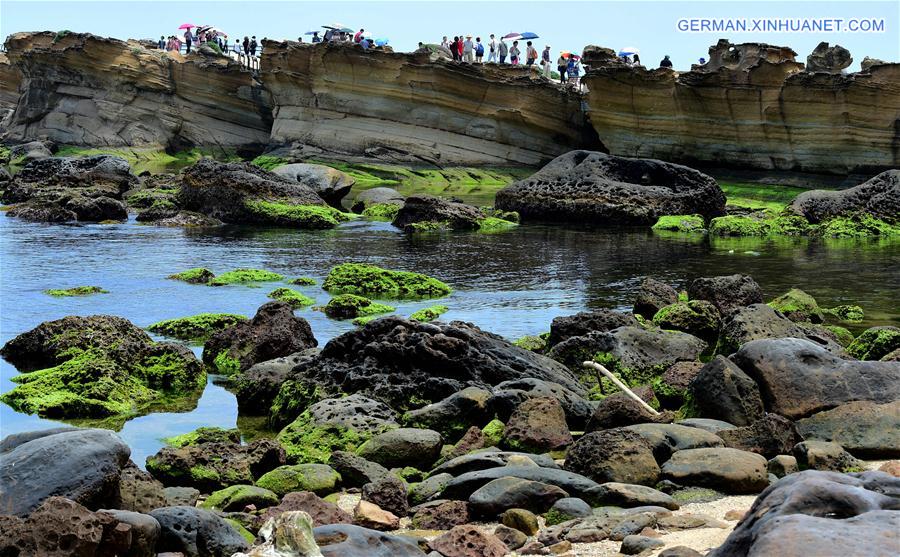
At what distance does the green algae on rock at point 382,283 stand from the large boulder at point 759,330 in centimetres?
780

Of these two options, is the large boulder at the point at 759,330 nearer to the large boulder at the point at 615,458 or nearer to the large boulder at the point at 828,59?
the large boulder at the point at 615,458

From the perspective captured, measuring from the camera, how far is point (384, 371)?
1330 cm

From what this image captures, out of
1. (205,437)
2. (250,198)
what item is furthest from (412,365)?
(250,198)

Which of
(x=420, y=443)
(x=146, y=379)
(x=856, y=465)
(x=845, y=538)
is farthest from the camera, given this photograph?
(x=146, y=379)

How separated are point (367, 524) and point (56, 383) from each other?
21.5 feet

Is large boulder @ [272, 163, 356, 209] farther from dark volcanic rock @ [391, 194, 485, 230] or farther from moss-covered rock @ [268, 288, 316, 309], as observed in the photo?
moss-covered rock @ [268, 288, 316, 309]

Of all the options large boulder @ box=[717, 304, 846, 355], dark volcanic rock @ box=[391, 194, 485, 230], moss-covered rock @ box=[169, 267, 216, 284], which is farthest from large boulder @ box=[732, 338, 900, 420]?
dark volcanic rock @ box=[391, 194, 485, 230]

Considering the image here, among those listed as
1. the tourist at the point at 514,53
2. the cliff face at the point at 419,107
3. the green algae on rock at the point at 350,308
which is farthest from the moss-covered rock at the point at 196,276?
the tourist at the point at 514,53

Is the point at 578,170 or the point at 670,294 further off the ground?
the point at 578,170

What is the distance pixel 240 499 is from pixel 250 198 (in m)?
29.3

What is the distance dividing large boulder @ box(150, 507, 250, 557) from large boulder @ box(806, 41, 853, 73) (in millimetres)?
40222

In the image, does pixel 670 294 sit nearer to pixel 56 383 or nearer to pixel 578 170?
pixel 56 383

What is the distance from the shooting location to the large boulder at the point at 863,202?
3578 centimetres

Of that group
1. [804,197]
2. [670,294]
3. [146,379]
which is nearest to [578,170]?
[804,197]
